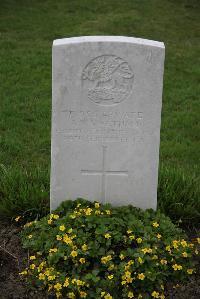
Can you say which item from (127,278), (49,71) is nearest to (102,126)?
(127,278)

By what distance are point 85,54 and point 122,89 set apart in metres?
0.36

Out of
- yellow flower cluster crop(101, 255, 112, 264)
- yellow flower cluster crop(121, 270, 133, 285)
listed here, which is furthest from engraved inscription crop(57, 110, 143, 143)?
yellow flower cluster crop(121, 270, 133, 285)

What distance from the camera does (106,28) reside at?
37.1 ft

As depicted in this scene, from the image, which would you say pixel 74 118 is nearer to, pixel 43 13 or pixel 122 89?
pixel 122 89

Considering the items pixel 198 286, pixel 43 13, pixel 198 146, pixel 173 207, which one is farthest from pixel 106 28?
pixel 198 286

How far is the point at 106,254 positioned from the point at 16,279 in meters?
0.65

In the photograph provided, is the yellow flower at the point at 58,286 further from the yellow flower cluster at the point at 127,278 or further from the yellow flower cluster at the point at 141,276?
the yellow flower cluster at the point at 141,276

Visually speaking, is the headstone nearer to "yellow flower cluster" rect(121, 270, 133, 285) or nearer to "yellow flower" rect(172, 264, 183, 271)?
"yellow flower" rect(172, 264, 183, 271)

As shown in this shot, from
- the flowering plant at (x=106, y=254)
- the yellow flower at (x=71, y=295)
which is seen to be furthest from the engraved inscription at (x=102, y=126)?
the yellow flower at (x=71, y=295)

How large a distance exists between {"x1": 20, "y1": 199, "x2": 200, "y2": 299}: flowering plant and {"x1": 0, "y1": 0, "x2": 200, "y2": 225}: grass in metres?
0.59

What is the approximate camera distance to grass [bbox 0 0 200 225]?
18.5ft

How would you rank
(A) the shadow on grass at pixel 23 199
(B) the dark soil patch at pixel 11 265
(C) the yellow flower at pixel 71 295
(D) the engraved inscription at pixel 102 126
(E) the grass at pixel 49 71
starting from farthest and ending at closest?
(E) the grass at pixel 49 71, (A) the shadow on grass at pixel 23 199, (D) the engraved inscription at pixel 102 126, (B) the dark soil patch at pixel 11 265, (C) the yellow flower at pixel 71 295

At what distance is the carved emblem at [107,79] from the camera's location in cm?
378

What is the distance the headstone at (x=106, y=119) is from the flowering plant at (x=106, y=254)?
22 centimetres
